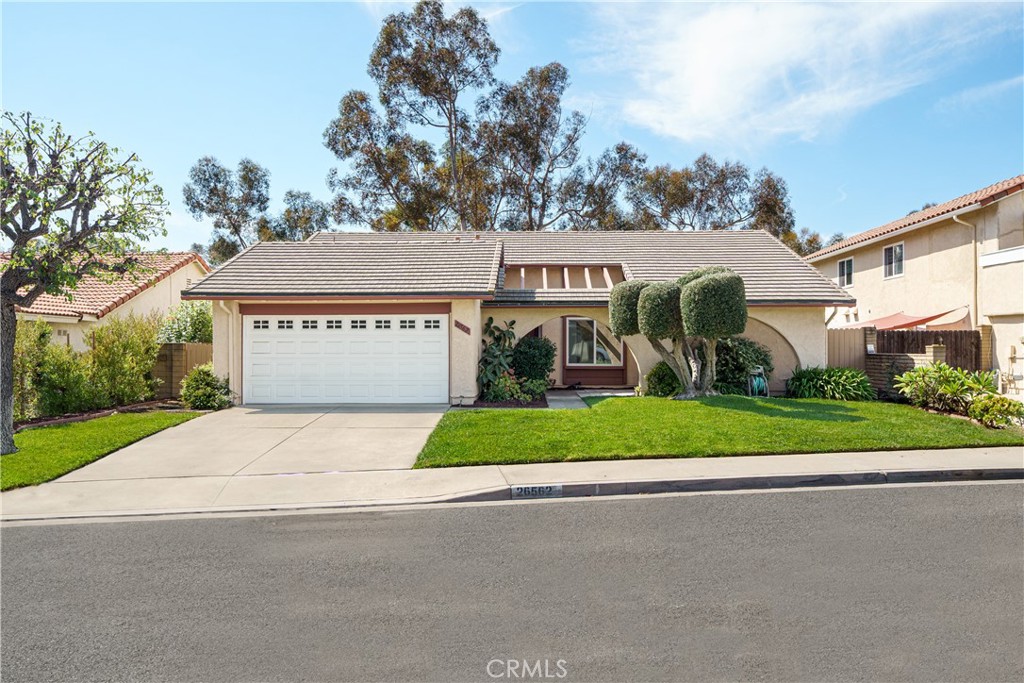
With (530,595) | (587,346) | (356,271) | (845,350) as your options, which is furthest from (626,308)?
(530,595)

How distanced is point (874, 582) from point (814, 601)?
2.25ft

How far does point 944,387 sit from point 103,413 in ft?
57.9

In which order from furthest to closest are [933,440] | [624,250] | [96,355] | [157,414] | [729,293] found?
[624,250] → [96,355] → [157,414] → [729,293] → [933,440]

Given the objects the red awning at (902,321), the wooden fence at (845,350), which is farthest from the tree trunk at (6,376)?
the red awning at (902,321)

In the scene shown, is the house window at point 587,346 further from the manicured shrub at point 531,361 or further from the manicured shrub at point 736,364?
the manicured shrub at point 736,364

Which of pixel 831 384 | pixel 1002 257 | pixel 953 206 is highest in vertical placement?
pixel 953 206

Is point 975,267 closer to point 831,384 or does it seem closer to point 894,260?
point 894,260

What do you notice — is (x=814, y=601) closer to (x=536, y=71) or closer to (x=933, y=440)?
(x=933, y=440)

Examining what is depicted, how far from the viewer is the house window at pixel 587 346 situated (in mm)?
19703

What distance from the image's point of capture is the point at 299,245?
18609mm

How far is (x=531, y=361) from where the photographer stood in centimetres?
1630

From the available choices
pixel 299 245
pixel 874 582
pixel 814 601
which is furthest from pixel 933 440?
pixel 299 245

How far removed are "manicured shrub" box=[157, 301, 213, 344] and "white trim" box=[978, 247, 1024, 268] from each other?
23532 millimetres

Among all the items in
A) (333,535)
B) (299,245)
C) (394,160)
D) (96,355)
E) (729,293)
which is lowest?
(333,535)
